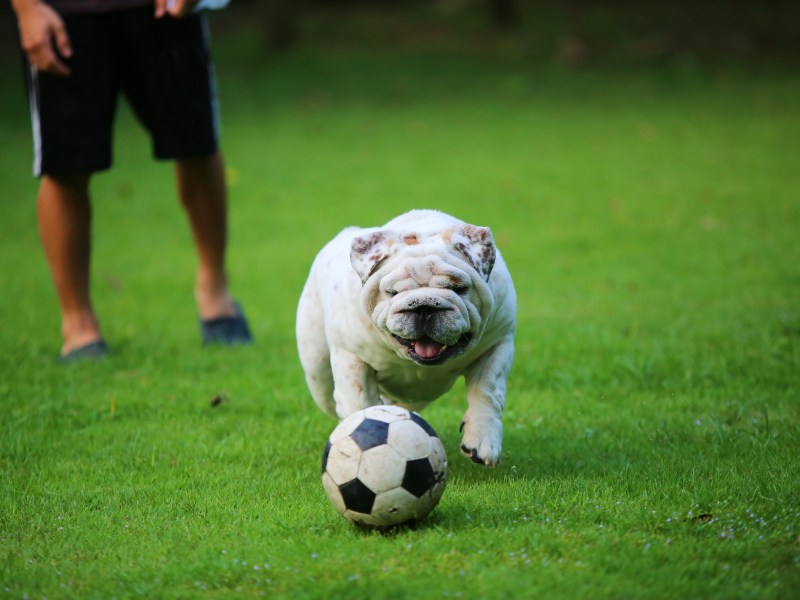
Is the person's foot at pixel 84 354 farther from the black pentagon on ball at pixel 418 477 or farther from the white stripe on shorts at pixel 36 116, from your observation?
the black pentagon on ball at pixel 418 477

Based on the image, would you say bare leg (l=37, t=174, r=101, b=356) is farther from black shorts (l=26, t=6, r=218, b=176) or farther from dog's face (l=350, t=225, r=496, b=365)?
dog's face (l=350, t=225, r=496, b=365)

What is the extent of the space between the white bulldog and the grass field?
35 cm

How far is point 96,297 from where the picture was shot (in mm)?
8680

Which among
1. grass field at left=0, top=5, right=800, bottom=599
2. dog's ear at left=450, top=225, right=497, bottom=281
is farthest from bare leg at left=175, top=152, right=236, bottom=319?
dog's ear at left=450, top=225, right=497, bottom=281

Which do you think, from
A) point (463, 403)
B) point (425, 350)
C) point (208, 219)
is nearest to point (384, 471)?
point (425, 350)

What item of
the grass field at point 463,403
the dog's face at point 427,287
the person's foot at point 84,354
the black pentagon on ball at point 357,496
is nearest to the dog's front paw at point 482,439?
the grass field at point 463,403

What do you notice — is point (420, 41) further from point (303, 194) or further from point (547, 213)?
point (547, 213)

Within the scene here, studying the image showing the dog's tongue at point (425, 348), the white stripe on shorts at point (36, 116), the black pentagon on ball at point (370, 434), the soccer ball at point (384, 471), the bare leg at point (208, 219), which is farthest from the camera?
the bare leg at point (208, 219)

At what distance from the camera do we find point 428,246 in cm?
393

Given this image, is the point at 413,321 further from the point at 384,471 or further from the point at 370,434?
the point at 384,471

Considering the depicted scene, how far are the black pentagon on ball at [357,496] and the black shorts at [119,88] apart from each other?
3.44m

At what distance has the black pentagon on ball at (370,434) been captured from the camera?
143 inches

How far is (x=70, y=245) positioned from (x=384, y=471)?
367cm

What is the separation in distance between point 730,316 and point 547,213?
433 centimetres
